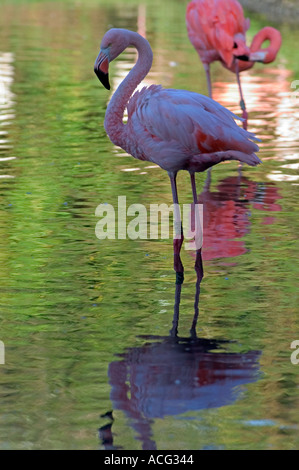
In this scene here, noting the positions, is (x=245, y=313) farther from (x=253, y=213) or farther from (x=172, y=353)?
(x=253, y=213)

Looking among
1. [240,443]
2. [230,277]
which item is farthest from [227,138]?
[240,443]

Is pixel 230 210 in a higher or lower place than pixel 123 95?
lower

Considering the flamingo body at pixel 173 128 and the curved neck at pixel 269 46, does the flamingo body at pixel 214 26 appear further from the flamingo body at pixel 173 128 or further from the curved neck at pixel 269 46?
the flamingo body at pixel 173 128

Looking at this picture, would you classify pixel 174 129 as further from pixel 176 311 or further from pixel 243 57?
pixel 243 57

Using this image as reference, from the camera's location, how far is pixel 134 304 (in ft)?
21.0

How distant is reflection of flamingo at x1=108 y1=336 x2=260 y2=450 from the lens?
16.1 feet

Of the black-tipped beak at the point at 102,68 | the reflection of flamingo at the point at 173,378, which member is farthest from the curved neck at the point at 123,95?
the reflection of flamingo at the point at 173,378

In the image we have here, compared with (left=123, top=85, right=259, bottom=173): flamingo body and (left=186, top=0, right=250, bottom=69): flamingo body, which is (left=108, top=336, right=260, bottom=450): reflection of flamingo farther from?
(left=186, top=0, right=250, bottom=69): flamingo body

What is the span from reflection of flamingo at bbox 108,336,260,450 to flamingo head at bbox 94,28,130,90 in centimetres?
190

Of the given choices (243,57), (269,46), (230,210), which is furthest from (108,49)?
(269,46)

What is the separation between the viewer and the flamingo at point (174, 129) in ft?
21.7

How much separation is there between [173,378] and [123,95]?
92.5 inches

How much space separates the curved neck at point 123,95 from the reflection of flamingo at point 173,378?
5.24 ft

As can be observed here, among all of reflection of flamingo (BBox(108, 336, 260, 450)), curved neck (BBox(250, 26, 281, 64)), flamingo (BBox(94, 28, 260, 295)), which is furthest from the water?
curved neck (BBox(250, 26, 281, 64))
